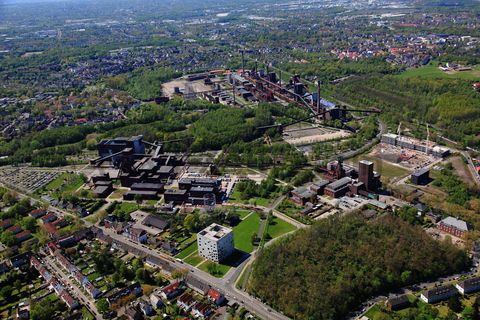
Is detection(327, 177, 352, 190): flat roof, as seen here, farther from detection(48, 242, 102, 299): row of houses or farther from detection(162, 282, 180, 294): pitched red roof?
detection(48, 242, 102, 299): row of houses

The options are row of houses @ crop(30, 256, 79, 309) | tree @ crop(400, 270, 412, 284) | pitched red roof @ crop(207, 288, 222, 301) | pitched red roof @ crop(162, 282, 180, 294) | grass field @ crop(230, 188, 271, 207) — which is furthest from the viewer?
grass field @ crop(230, 188, 271, 207)

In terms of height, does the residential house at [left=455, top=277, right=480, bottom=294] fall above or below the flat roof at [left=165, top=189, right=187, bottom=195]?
below

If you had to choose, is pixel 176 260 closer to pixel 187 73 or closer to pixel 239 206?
pixel 239 206

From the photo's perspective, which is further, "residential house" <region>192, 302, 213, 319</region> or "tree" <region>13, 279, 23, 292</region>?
"tree" <region>13, 279, 23, 292</region>

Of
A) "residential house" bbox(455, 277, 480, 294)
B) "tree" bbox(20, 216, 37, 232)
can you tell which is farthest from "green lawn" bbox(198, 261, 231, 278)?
"tree" bbox(20, 216, 37, 232)

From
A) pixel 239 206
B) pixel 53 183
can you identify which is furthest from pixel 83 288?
pixel 53 183

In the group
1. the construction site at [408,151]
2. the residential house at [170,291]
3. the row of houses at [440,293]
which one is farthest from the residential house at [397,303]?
the construction site at [408,151]
